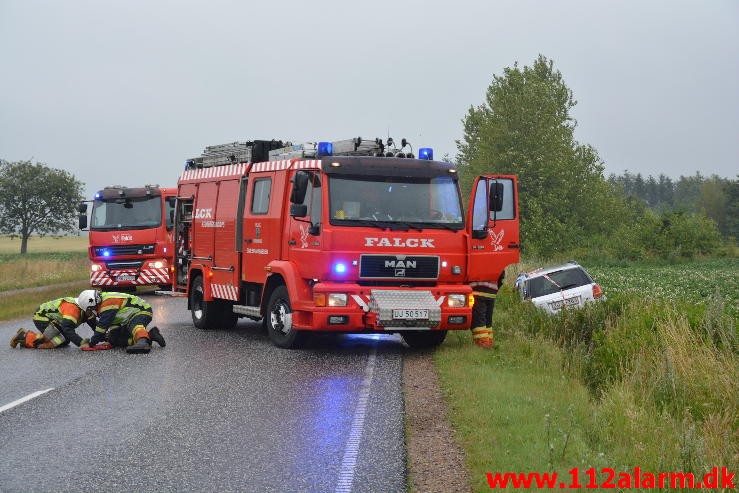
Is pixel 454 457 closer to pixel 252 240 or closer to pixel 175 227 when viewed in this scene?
pixel 252 240

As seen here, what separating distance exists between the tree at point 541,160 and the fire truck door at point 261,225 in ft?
119

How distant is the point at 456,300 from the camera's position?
41.9 ft

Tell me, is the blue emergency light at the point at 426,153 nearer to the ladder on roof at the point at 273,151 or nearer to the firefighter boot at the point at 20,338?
the ladder on roof at the point at 273,151

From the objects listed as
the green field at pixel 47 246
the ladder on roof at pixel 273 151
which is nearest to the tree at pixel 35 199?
the green field at pixel 47 246

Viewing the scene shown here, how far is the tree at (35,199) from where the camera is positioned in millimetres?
73188

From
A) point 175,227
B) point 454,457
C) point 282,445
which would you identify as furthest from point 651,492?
point 175,227

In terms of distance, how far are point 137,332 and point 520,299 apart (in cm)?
911

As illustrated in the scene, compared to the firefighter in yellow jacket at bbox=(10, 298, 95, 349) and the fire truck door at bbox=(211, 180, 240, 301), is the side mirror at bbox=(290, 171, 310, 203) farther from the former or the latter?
the firefighter in yellow jacket at bbox=(10, 298, 95, 349)

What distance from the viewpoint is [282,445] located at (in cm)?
729

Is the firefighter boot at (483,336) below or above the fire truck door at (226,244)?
below

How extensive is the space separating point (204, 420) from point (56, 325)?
6.06 meters

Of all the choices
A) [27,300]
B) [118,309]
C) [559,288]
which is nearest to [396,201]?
[118,309]

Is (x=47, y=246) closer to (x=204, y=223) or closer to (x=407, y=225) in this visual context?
(x=204, y=223)

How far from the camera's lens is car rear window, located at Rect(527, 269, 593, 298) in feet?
63.1
